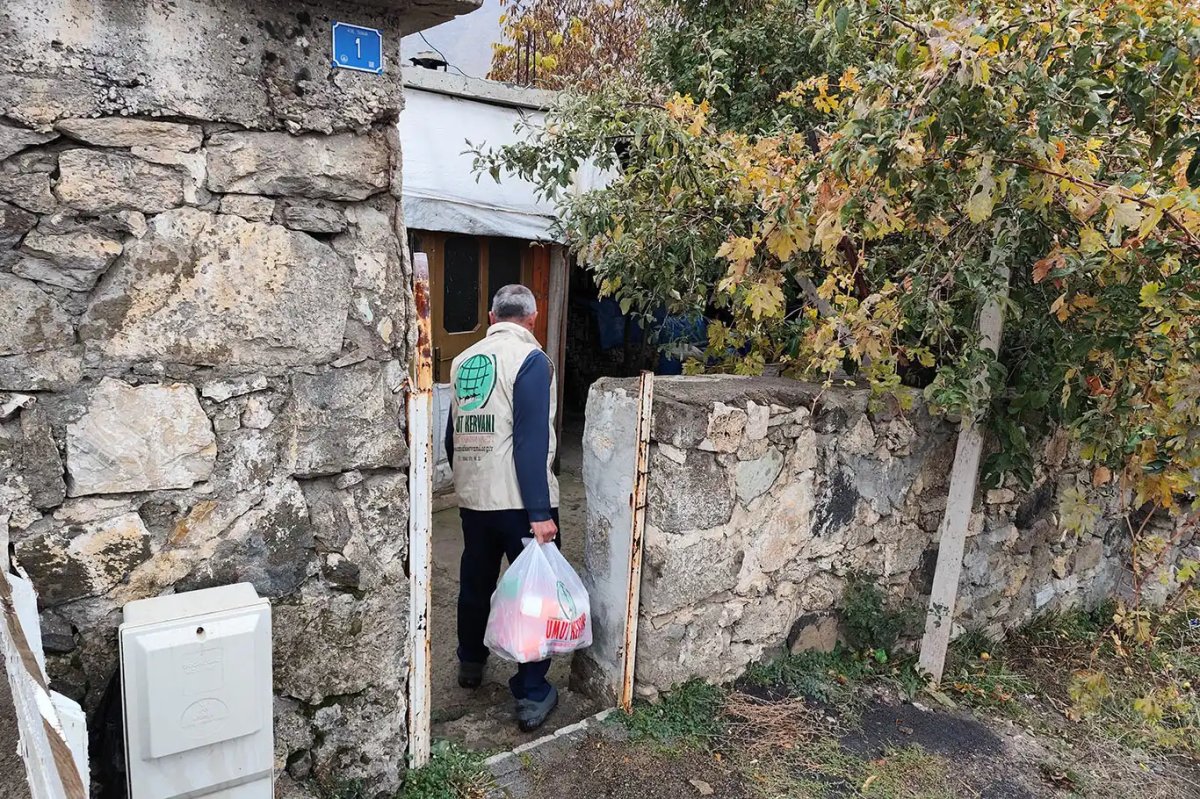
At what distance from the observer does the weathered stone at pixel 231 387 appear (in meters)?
2.07

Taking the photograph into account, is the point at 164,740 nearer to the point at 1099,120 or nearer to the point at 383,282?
the point at 383,282

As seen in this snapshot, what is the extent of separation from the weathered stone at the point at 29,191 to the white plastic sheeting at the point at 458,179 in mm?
2939

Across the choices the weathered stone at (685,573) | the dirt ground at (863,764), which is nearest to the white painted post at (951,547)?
the dirt ground at (863,764)

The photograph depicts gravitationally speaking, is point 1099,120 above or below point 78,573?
above

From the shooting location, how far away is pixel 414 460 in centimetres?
240

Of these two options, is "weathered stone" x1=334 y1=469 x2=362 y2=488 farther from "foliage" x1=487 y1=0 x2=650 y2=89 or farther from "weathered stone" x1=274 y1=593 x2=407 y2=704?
"foliage" x1=487 y1=0 x2=650 y2=89

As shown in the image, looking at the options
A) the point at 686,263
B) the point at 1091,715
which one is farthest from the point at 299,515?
the point at 1091,715

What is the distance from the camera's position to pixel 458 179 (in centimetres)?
509

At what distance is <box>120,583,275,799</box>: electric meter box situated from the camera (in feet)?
6.27

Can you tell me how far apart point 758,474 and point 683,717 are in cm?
92

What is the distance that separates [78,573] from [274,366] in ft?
Answer: 2.16

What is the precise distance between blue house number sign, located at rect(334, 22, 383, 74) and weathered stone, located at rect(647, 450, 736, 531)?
153 centimetres

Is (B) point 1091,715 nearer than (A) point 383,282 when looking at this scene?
Answer: No

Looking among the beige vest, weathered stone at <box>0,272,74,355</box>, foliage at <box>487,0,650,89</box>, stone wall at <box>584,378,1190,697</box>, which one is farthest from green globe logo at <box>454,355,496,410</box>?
foliage at <box>487,0,650,89</box>
